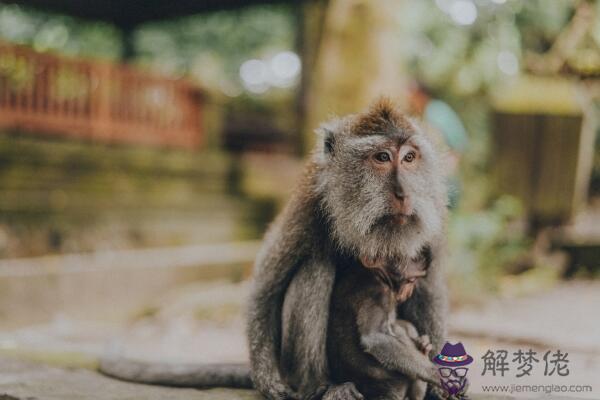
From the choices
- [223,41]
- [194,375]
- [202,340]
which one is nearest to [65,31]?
[223,41]

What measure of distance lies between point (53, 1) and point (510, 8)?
8734 millimetres

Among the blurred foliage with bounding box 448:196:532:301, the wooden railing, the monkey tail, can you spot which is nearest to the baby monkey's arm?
the monkey tail

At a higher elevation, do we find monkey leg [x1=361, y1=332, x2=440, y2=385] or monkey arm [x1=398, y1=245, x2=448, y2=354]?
monkey arm [x1=398, y1=245, x2=448, y2=354]

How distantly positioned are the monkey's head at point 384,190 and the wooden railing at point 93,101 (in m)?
7.42

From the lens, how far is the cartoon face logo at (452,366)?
2.51 metres

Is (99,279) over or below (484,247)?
below

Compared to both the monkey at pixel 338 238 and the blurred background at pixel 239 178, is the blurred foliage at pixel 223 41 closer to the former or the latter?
the blurred background at pixel 239 178

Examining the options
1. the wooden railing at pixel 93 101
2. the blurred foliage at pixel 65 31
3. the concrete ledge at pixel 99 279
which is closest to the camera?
the concrete ledge at pixel 99 279

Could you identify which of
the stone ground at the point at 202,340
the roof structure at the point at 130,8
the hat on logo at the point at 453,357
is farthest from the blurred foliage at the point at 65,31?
the hat on logo at the point at 453,357

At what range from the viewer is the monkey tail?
3.26 metres

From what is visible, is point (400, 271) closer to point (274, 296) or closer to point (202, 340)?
point (274, 296)

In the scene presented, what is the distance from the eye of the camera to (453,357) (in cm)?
251

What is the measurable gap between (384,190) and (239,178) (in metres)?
8.64

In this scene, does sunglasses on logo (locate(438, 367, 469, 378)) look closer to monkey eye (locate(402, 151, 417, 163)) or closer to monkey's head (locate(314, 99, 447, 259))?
monkey's head (locate(314, 99, 447, 259))
